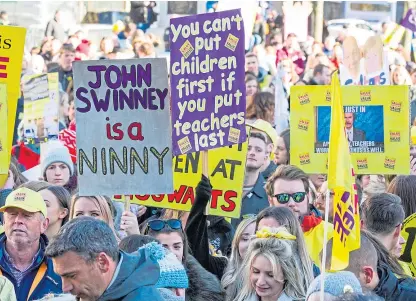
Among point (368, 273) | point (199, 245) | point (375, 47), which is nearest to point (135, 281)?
point (368, 273)

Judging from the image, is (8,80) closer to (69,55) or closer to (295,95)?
(295,95)

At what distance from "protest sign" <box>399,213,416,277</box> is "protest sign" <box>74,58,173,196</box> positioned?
63.7 inches

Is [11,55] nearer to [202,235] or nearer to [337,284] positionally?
[202,235]

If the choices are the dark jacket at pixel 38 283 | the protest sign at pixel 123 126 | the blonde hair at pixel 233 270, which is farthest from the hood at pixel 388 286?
the dark jacket at pixel 38 283

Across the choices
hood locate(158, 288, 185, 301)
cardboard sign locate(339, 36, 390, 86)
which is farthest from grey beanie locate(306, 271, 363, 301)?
cardboard sign locate(339, 36, 390, 86)

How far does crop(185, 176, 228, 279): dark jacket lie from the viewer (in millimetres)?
8297

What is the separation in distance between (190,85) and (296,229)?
5.35 ft

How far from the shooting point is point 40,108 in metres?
13.6

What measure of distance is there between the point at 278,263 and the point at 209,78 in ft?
6.83

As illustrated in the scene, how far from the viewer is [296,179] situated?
29.4ft

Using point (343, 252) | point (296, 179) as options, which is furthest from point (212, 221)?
point (343, 252)

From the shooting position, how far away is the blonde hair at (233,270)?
24.5 feet

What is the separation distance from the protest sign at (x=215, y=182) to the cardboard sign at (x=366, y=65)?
13.2 feet

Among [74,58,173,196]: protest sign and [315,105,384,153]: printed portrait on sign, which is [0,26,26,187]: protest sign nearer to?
[74,58,173,196]: protest sign
